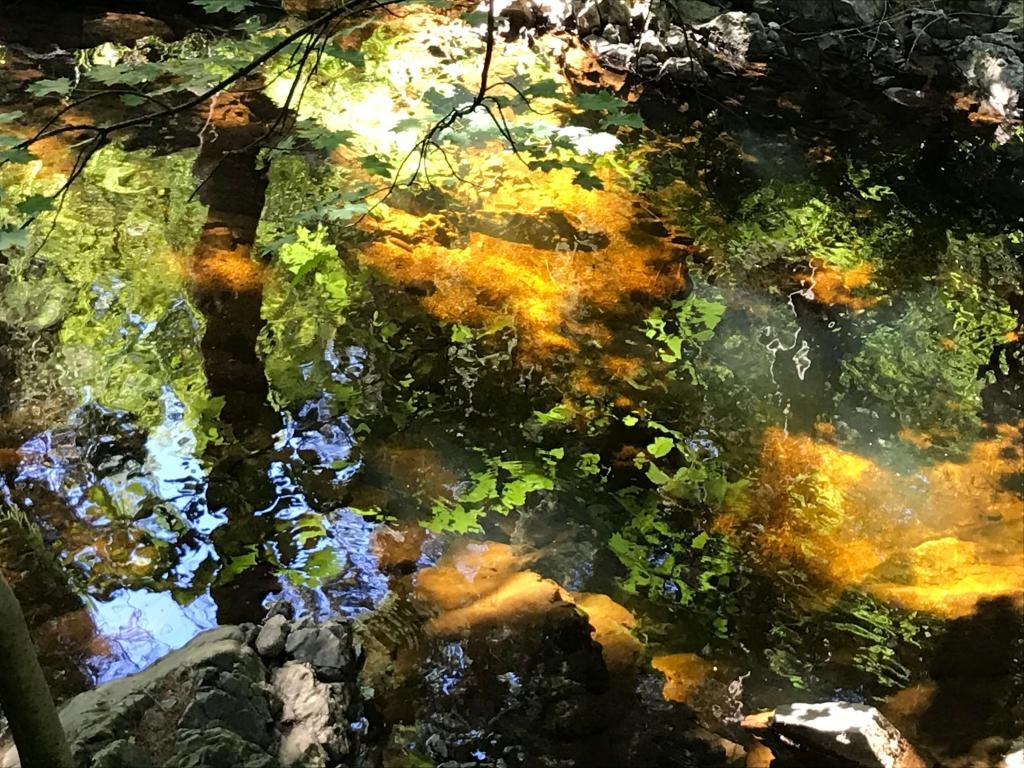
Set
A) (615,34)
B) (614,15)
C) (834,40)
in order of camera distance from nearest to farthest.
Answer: (615,34), (614,15), (834,40)

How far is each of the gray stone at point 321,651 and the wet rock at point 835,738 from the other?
1557 mm

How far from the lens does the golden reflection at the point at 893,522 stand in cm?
387

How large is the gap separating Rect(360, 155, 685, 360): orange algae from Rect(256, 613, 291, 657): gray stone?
2.32 metres

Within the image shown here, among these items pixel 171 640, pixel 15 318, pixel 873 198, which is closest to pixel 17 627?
pixel 171 640

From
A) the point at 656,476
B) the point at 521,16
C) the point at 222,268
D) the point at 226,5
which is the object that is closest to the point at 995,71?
the point at 521,16

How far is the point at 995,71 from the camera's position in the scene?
31.3 feet

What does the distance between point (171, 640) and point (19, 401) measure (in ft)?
5.83

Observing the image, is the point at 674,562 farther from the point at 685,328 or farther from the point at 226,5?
the point at 226,5

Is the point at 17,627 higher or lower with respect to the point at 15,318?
higher

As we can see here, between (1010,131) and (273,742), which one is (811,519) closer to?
(273,742)

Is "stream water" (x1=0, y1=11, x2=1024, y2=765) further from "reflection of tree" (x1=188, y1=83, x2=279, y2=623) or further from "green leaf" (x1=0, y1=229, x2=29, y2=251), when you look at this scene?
"green leaf" (x1=0, y1=229, x2=29, y2=251)

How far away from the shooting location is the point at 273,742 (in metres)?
2.70

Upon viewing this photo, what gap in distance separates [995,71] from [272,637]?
10.2 meters

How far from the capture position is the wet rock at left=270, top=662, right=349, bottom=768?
8.85ft
